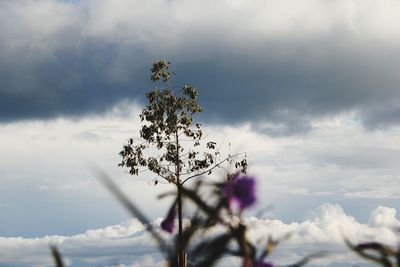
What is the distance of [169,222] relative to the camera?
1308 mm

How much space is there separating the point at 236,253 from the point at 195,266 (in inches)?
2.8

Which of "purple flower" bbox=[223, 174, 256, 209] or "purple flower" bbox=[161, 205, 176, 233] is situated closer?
"purple flower" bbox=[223, 174, 256, 209]

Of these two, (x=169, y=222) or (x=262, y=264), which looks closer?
(x=262, y=264)

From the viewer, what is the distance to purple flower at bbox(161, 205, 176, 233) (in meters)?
1.27

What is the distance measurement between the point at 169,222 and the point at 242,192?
230 millimetres

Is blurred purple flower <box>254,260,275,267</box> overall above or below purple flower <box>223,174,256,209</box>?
below

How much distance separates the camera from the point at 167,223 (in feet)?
4.32

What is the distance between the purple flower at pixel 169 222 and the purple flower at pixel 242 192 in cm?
17

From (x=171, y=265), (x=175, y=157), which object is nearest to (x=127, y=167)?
(x=175, y=157)

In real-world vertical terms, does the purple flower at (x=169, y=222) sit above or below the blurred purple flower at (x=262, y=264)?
above

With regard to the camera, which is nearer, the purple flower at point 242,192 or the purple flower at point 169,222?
the purple flower at point 242,192

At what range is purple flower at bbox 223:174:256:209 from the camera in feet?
3.67

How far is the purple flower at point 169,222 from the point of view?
4.18 ft

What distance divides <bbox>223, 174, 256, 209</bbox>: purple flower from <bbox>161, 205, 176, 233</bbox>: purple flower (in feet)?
0.55
